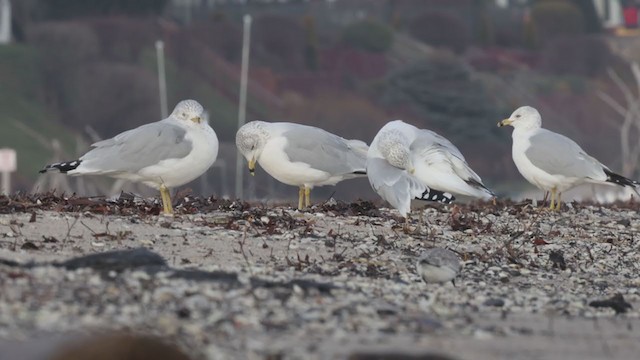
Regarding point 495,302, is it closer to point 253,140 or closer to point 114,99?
point 253,140

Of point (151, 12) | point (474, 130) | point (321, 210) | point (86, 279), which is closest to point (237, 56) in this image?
point (151, 12)

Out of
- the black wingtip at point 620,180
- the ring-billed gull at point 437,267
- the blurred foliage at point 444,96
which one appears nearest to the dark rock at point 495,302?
the ring-billed gull at point 437,267

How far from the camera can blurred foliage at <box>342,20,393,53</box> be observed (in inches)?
2891

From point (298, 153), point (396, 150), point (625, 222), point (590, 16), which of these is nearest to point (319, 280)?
point (396, 150)

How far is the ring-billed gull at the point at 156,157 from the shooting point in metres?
11.2

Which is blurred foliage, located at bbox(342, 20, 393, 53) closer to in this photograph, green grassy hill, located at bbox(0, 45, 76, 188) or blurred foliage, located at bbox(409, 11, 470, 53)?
blurred foliage, located at bbox(409, 11, 470, 53)

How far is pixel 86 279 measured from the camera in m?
7.61

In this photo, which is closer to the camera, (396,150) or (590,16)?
(396,150)

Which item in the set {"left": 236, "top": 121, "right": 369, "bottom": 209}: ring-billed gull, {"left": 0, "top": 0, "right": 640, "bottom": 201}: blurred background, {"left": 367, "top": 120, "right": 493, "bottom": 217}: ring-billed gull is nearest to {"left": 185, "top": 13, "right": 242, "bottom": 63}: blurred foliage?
{"left": 0, "top": 0, "right": 640, "bottom": 201}: blurred background

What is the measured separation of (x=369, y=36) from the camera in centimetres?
7344

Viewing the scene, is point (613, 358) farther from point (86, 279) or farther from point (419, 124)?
point (419, 124)

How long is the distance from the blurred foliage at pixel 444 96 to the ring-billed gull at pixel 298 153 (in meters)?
51.0

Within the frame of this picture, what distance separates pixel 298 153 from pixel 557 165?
7.88 ft

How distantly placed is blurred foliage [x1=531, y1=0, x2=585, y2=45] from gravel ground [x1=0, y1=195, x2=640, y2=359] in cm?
6799
